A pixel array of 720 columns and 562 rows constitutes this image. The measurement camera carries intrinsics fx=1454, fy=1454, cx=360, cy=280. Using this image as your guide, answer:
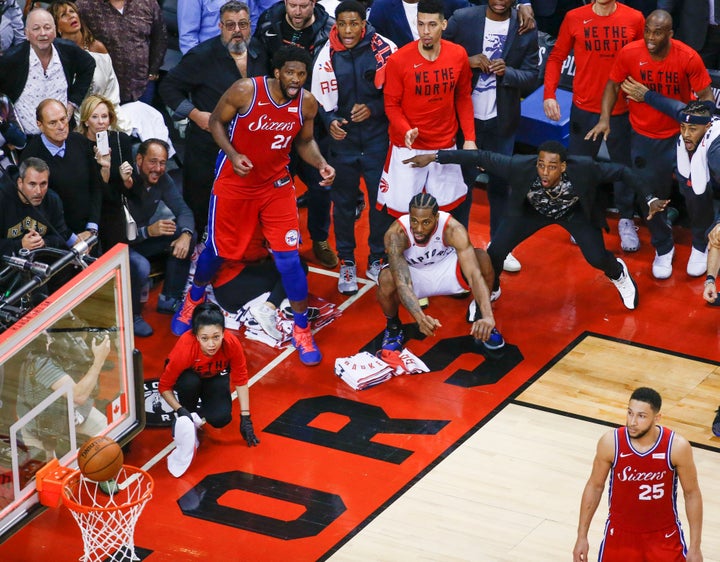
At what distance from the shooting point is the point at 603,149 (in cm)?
1191

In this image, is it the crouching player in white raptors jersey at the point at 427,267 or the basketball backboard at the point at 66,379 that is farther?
the crouching player in white raptors jersey at the point at 427,267

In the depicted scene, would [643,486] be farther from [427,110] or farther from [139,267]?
[139,267]

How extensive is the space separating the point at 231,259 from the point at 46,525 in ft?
8.75

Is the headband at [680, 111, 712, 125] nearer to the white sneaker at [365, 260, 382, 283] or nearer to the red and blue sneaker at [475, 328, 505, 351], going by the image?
the red and blue sneaker at [475, 328, 505, 351]

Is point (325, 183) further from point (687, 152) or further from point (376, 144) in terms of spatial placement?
point (687, 152)

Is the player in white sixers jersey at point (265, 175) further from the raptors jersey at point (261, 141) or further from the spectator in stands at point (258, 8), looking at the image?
the spectator in stands at point (258, 8)

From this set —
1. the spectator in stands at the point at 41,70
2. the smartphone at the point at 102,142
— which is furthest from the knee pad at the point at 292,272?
the spectator in stands at the point at 41,70

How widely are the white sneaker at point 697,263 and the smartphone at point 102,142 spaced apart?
438 cm

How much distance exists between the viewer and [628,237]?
11281 millimetres

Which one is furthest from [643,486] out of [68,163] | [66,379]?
[68,163]

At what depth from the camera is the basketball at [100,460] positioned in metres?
7.19

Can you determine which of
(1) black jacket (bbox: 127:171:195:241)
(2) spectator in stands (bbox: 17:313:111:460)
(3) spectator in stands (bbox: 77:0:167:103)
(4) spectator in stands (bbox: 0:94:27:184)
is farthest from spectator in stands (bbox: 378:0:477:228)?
(2) spectator in stands (bbox: 17:313:111:460)

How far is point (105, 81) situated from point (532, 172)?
334 centimetres

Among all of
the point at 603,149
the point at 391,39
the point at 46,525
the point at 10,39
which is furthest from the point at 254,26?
the point at 46,525
